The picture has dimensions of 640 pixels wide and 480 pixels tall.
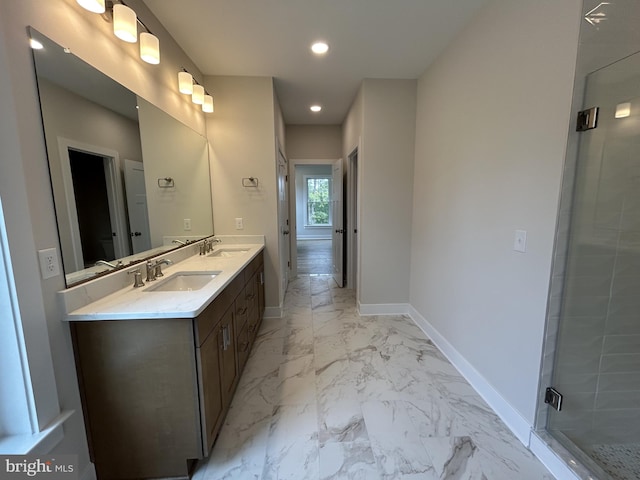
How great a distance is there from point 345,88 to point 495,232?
2411 millimetres

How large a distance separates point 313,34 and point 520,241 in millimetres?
2151

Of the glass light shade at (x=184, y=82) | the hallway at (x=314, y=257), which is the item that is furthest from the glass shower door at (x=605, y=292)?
the hallway at (x=314, y=257)

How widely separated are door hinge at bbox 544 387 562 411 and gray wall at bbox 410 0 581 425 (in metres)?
0.06

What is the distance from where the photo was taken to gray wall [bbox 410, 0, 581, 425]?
4.48 feet

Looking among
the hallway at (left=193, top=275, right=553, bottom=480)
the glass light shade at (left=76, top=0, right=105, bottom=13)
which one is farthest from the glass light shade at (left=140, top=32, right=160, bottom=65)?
the hallway at (left=193, top=275, right=553, bottom=480)

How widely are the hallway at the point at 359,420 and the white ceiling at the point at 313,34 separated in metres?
2.71

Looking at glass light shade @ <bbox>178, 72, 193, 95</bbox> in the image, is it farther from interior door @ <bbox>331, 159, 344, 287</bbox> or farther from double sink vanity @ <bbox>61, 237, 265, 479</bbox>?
interior door @ <bbox>331, 159, 344, 287</bbox>

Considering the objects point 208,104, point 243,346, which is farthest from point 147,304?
point 208,104

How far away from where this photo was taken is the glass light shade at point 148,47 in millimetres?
1656

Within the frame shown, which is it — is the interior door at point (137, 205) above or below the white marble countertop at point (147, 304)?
above

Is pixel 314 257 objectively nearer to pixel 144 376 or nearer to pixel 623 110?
pixel 144 376

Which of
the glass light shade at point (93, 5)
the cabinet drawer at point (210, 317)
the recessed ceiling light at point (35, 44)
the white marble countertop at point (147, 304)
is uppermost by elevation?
the glass light shade at point (93, 5)

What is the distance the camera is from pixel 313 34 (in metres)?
2.17

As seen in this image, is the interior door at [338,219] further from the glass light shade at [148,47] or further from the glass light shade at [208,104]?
the glass light shade at [148,47]
